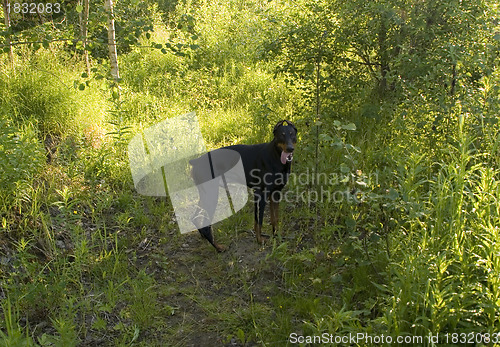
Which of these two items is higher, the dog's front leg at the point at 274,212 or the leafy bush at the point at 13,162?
the leafy bush at the point at 13,162

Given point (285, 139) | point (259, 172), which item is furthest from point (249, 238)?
point (285, 139)

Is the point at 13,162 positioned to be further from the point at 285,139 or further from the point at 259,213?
the point at 285,139

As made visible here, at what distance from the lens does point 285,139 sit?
13.3 feet

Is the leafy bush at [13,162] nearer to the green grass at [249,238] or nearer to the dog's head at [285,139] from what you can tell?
the green grass at [249,238]

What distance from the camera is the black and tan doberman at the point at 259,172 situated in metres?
4.18

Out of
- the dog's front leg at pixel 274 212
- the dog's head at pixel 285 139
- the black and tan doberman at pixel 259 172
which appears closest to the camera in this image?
the dog's head at pixel 285 139

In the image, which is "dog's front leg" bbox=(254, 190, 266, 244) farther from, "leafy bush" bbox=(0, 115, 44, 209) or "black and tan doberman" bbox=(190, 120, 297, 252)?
"leafy bush" bbox=(0, 115, 44, 209)

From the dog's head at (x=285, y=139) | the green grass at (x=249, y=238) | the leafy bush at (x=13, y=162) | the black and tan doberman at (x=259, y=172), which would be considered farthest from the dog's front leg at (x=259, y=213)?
the leafy bush at (x=13, y=162)

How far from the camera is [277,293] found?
11.6 feet

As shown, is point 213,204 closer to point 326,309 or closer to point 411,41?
point 326,309

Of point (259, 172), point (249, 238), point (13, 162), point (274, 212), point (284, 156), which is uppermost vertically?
point (13, 162)

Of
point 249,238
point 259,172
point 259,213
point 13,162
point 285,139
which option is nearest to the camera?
point 13,162

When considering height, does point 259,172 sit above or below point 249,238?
above

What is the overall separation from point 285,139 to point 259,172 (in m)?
0.52
